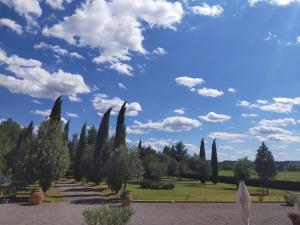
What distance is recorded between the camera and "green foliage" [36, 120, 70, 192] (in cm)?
2880

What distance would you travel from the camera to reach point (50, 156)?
28797 mm

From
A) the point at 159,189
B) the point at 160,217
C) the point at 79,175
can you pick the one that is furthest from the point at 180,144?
the point at 160,217

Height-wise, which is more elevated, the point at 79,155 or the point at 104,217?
the point at 79,155

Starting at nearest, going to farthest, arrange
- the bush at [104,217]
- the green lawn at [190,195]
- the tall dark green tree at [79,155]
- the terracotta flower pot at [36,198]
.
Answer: the bush at [104,217] → the terracotta flower pot at [36,198] → the green lawn at [190,195] → the tall dark green tree at [79,155]

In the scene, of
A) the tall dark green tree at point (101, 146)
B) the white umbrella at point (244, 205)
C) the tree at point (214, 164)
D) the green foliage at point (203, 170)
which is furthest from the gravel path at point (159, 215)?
the tree at point (214, 164)

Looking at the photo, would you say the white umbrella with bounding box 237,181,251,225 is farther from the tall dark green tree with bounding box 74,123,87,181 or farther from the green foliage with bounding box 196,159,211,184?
the green foliage with bounding box 196,159,211,184

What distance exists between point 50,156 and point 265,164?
2569 centimetres

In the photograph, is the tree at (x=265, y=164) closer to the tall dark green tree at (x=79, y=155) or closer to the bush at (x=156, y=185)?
the bush at (x=156, y=185)

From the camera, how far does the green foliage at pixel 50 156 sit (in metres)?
28.8

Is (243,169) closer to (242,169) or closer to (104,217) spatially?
(242,169)

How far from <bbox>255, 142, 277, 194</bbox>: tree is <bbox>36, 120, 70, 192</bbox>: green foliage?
2393cm

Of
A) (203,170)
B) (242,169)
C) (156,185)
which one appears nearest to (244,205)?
(156,185)

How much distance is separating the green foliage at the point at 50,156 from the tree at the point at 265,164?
23925mm

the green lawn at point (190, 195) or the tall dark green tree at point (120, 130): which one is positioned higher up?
the tall dark green tree at point (120, 130)
